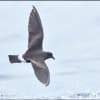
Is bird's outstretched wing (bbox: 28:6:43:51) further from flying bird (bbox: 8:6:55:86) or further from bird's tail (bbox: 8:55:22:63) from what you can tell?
bird's tail (bbox: 8:55:22:63)

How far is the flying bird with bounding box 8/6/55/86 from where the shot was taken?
98.1 inches

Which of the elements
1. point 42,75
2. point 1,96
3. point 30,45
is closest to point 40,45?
point 30,45

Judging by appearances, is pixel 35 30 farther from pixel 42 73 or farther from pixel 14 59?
pixel 42 73

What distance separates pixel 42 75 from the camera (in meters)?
2.48

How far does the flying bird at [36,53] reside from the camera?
249cm

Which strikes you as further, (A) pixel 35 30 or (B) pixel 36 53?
(A) pixel 35 30

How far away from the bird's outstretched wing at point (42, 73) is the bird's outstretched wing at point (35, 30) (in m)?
0.23

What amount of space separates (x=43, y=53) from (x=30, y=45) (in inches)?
3.8

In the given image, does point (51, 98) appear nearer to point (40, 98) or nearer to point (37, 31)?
point (40, 98)

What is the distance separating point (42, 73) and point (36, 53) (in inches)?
7.9

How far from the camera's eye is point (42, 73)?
2.50 metres

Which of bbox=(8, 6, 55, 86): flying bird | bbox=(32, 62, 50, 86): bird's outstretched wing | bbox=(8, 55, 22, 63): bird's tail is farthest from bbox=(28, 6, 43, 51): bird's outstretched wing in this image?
bbox=(32, 62, 50, 86): bird's outstretched wing

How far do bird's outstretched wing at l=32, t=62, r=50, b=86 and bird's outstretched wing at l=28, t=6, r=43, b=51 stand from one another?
0.23 m

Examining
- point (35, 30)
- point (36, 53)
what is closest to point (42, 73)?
point (36, 53)
